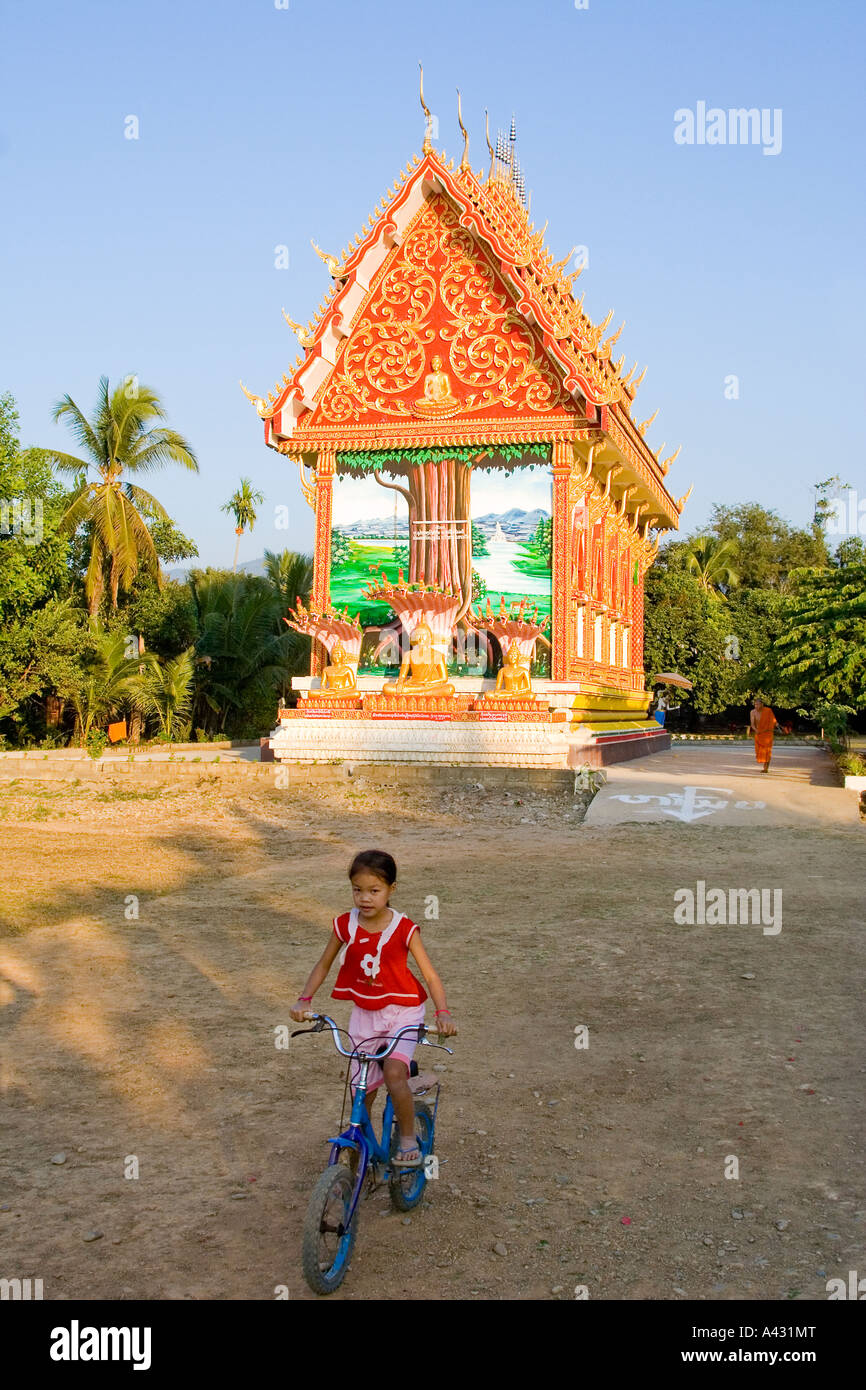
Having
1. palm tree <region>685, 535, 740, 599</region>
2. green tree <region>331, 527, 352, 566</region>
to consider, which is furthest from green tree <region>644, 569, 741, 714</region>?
green tree <region>331, 527, 352, 566</region>

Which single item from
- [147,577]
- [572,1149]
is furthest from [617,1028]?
[147,577]

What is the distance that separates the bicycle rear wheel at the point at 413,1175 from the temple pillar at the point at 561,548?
632 inches

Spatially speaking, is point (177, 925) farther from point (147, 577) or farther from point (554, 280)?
point (147, 577)

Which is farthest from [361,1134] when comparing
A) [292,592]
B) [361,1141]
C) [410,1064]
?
[292,592]

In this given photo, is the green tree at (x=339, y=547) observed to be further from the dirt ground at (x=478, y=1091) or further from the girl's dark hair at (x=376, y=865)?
the girl's dark hair at (x=376, y=865)

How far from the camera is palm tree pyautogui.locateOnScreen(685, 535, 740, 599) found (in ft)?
168

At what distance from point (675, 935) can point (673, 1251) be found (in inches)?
180

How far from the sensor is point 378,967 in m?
3.91

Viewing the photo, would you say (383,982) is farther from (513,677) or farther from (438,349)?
(438,349)

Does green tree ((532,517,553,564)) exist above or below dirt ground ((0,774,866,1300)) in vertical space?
above

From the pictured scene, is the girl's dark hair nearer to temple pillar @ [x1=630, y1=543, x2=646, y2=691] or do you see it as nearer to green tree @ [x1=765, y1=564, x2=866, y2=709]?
green tree @ [x1=765, y1=564, x2=866, y2=709]

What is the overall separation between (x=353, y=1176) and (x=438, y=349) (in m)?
18.4

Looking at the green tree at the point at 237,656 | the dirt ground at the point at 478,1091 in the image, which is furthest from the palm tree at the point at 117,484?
the dirt ground at the point at 478,1091

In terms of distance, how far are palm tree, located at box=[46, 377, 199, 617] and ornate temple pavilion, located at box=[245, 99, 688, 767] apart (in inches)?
457
